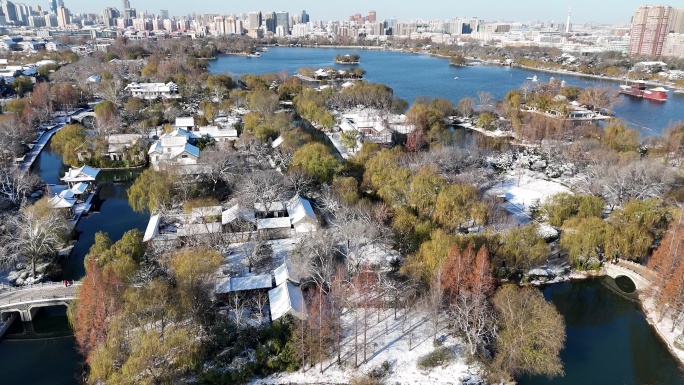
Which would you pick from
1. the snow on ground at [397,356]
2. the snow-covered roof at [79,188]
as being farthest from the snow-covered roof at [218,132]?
the snow on ground at [397,356]

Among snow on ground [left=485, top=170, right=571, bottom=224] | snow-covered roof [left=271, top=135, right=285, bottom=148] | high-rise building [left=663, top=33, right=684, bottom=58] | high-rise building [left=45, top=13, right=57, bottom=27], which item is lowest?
snow on ground [left=485, top=170, right=571, bottom=224]

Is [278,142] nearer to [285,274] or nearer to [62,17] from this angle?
[285,274]

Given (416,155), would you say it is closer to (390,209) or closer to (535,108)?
(390,209)

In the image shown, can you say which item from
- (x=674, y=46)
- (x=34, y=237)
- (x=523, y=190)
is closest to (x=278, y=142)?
(x=523, y=190)

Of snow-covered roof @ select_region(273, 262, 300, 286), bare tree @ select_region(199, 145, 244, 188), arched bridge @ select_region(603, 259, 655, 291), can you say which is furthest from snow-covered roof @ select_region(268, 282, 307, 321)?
arched bridge @ select_region(603, 259, 655, 291)

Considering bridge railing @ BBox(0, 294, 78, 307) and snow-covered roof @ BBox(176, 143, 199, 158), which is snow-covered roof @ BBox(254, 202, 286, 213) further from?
snow-covered roof @ BBox(176, 143, 199, 158)

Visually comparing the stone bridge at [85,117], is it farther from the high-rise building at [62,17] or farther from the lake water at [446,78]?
the high-rise building at [62,17]
